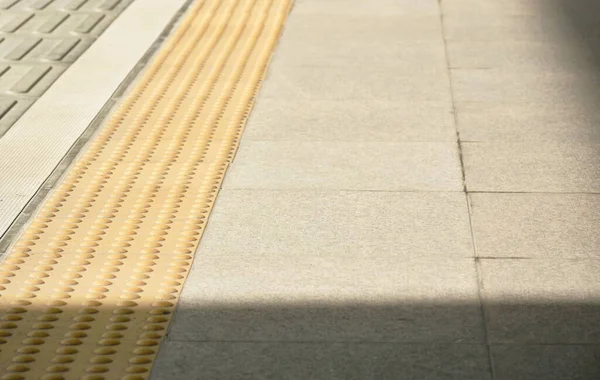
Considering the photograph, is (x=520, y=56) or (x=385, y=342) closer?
(x=385, y=342)

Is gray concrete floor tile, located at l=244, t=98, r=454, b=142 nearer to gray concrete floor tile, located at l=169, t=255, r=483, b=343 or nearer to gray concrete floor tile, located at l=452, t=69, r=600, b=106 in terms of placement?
gray concrete floor tile, located at l=452, t=69, r=600, b=106

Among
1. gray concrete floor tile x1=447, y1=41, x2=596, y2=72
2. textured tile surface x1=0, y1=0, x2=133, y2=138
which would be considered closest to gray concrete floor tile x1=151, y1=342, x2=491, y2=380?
textured tile surface x1=0, y1=0, x2=133, y2=138

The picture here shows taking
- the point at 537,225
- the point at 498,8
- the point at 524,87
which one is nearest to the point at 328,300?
the point at 537,225

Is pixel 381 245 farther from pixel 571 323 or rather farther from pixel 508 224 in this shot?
pixel 571 323

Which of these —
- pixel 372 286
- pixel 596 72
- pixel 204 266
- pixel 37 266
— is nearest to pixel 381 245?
pixel 372 286

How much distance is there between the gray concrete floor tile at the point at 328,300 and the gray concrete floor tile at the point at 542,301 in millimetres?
90

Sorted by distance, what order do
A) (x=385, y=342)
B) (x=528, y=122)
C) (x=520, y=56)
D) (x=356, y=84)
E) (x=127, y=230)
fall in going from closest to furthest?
(x=385, y=342) → (x=127, y=230) → (x=528, y=122) → (x=356, y=84) → (x=520, y=56)

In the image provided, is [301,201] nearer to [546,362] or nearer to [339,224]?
[339,224]

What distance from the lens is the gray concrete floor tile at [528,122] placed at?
6574 mm

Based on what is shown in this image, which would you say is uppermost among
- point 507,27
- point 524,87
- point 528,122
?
point 528,122

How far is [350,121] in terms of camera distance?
6.91 m

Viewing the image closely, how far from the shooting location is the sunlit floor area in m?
4.31

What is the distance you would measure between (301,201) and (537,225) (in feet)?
4.13

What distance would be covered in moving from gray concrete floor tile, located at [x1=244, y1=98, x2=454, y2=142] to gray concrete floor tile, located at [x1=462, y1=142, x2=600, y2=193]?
379 millimetres
